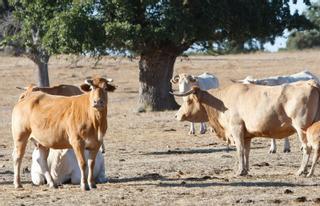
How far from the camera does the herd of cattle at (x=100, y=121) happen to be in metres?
15.1

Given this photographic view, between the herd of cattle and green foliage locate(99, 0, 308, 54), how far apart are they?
569 inches

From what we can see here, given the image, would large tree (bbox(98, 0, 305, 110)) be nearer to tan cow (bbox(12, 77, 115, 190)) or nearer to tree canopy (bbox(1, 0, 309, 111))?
tree canopy (bbox(1, 0, 309, 111))

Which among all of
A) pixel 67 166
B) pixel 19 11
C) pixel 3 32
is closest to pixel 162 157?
pixel 67 166

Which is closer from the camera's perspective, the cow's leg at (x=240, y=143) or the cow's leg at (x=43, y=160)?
the cow's leg at (x=43, y=160)

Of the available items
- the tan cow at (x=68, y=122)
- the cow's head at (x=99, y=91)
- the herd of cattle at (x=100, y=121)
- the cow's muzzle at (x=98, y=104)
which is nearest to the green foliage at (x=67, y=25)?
the herd of cattle at (x=100, y=121)

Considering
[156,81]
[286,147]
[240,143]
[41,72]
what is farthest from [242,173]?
[41,72]

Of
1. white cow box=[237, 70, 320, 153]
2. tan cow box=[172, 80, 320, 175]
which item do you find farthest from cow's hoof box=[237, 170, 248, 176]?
white cow box=[237, 70, 320, 153]

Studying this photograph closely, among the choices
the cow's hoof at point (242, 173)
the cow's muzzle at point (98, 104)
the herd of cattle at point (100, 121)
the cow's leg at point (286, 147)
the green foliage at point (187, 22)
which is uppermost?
the green foliage at point (187, 22)

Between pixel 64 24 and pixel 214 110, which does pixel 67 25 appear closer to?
pixel 64 24

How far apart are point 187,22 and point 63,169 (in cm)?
1677

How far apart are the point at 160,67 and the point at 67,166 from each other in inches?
729

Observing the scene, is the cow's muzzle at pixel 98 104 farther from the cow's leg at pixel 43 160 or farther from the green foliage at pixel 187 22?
the green foliage at pixel 187 22

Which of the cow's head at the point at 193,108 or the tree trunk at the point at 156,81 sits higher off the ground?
the cow's head at the point at 193,108

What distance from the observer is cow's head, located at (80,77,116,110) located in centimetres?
1484
